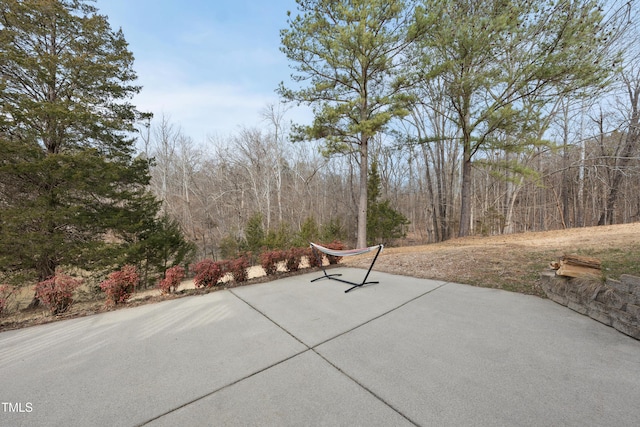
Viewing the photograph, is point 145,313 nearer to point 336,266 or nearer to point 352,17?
point 336,266

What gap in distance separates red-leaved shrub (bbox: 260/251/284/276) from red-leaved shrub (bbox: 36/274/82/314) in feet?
9.80

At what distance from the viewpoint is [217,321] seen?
294 centimetres

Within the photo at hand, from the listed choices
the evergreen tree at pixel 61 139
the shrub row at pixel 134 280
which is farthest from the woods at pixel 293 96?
the shrub row at pixel 134 280

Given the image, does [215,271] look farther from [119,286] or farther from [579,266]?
[579,266]

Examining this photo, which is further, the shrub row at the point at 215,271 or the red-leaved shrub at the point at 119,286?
the shrub row at the point at 215,271

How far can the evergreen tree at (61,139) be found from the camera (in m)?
5.94

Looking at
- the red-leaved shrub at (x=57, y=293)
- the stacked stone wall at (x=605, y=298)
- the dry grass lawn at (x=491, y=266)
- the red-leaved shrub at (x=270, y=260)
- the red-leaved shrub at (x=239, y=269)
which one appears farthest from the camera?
the red-leaved shrub at (x=270, y=260)

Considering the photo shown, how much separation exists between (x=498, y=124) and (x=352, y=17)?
6.60 metres

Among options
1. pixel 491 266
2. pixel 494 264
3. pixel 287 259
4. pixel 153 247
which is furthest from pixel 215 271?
pixel 153 247

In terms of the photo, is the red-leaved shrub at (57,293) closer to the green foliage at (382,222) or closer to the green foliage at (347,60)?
the green foliage at (347,60)

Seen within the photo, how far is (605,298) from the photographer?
8.27 feet

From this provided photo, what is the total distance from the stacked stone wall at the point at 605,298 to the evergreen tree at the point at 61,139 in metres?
10.5

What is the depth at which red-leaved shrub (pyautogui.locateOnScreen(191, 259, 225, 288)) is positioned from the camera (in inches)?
175

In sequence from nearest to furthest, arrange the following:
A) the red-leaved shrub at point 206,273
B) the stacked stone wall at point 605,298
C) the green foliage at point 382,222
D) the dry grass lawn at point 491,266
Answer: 1. the stacked stone wall at point 605,298
2. the dry grass lawn at point 491,266
3. the red-leaved shrub at point 206,273
4. the green foliage at point 382,222
